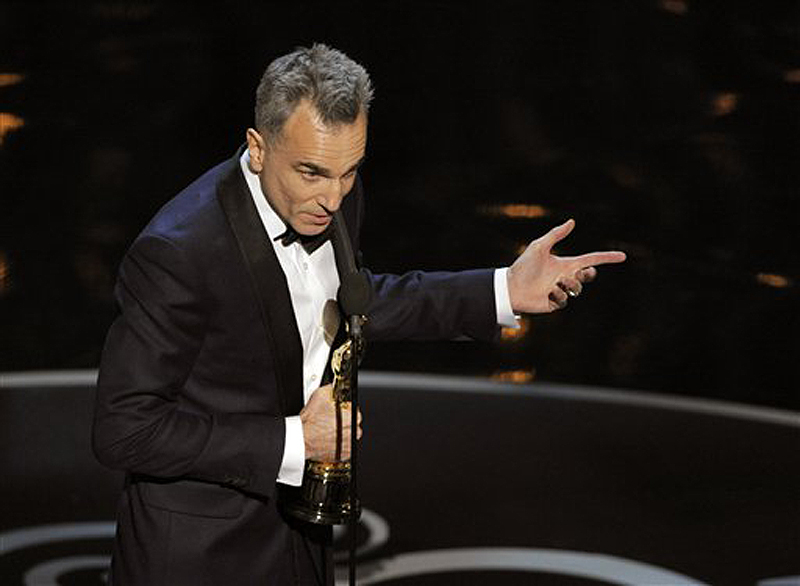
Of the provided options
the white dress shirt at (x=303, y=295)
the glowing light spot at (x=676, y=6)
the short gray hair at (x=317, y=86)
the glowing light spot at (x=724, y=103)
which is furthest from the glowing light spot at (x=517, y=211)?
the short gray hair at (x=317, y=86)

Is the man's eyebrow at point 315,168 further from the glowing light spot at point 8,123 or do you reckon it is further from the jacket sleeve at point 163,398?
the glowing light spot at point 8,123

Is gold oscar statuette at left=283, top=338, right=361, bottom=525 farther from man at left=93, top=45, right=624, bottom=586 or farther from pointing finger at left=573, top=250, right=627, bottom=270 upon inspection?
pointing finger at left=573, top=250, right=627, bottom=270

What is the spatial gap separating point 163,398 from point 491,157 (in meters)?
3.51

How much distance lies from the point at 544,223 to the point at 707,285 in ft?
2.11

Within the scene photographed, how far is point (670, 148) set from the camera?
5.43 m

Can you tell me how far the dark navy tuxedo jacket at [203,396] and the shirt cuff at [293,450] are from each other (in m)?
0.01

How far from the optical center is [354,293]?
217 centimetres

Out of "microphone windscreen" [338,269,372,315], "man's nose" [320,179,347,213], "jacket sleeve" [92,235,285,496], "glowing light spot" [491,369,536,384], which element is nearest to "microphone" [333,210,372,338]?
"microphone windscreen" [338,269,372,315]

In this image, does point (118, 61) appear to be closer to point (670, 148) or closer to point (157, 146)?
point (157, 146)

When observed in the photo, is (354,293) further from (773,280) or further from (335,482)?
(773,280)

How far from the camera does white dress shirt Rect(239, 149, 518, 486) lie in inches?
89.3

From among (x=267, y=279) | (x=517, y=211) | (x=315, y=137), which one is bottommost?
(x=517, y=211)

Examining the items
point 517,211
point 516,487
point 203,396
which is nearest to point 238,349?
point 203,396

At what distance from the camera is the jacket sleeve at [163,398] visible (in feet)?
7.14
